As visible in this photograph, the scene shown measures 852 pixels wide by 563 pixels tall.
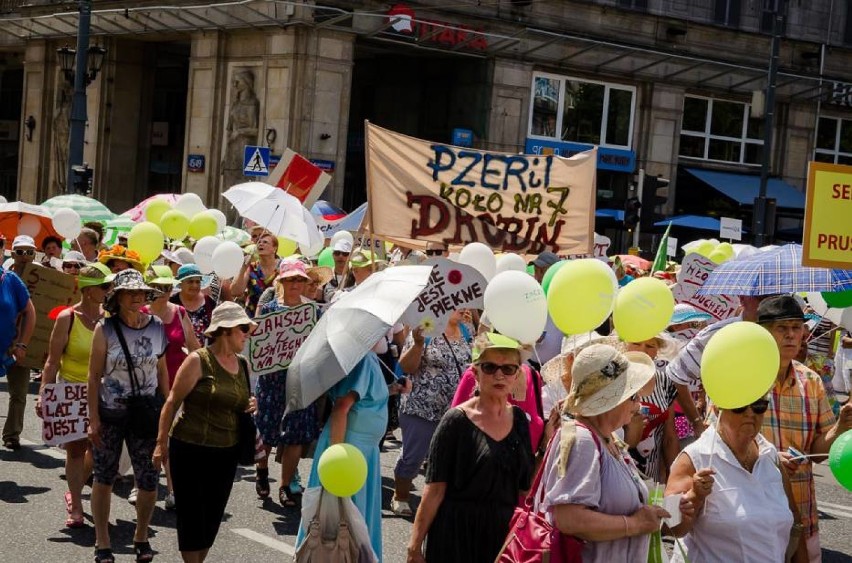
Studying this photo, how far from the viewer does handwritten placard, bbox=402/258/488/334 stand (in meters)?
8.59

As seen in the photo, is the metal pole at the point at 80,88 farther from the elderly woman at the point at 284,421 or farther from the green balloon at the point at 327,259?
the elderly woman at the point at 284,421

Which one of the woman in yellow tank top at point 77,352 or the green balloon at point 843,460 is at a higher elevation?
the green balloon at point 843,460

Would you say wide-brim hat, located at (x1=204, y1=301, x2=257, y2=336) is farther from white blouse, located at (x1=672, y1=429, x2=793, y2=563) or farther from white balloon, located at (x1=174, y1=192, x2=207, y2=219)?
white balloon, located at (x1=174, y1=192, x2=207, y2=219)

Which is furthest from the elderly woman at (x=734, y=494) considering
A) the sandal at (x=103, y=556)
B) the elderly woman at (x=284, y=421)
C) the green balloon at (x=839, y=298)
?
the elderly woman at (x=284, y=421)

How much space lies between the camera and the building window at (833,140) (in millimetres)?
37750

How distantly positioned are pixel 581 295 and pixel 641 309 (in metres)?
0.30

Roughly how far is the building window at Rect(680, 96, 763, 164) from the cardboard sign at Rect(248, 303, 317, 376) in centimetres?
2798

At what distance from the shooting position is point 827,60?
3700cm

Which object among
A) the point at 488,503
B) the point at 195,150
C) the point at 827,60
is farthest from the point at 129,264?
the point at 827,60

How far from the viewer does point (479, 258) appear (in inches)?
410

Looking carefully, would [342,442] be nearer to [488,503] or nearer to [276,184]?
[488,503]

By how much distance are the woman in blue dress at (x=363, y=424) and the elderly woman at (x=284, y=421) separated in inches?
104

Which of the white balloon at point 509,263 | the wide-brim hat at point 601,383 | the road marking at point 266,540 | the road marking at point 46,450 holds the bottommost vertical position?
the road marking at point 46,450

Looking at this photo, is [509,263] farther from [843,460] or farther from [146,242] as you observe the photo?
[843,460]
